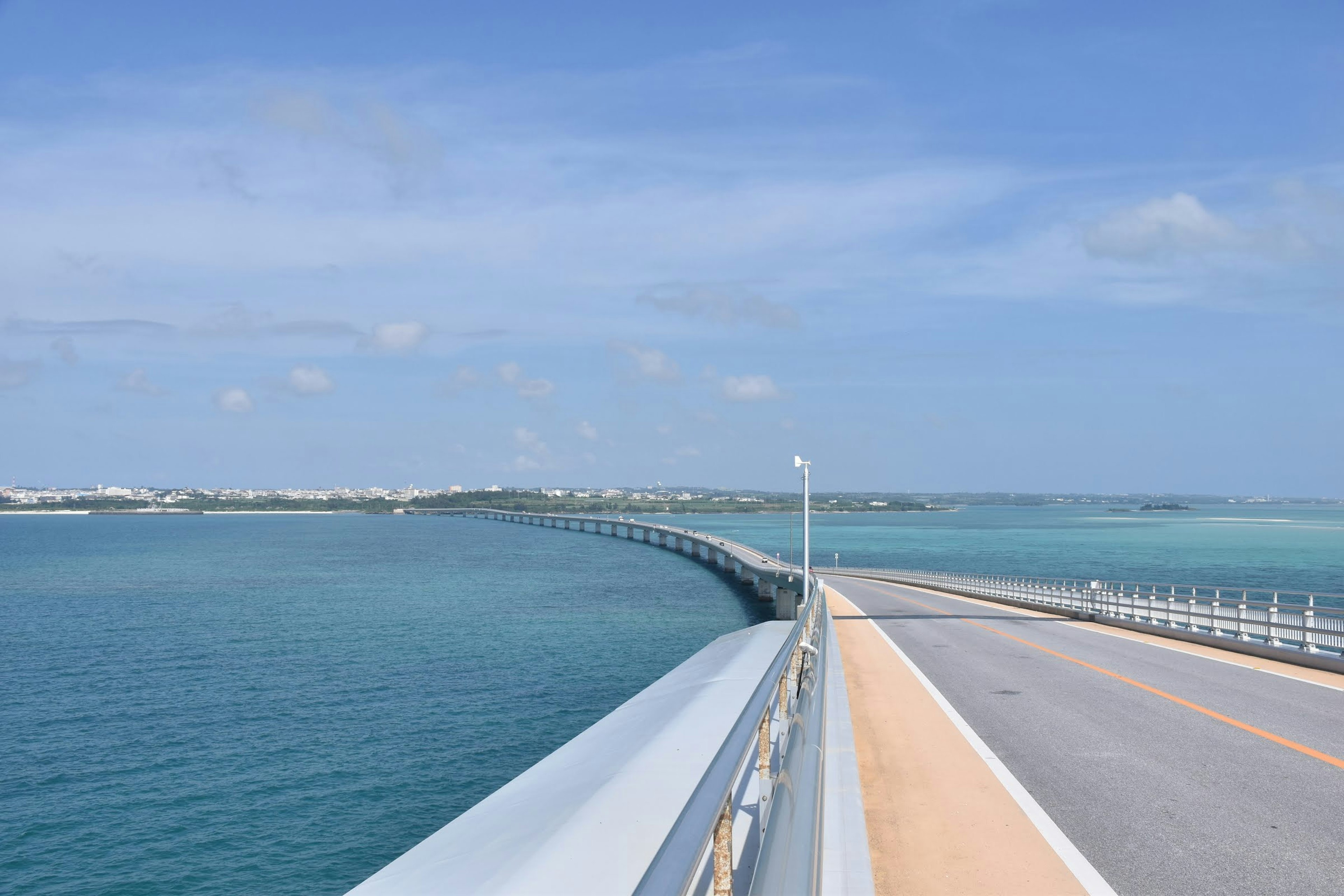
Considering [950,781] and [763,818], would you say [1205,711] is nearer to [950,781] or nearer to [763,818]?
[950,781]

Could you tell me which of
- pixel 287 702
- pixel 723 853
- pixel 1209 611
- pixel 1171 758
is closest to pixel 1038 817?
pixel 1171 758

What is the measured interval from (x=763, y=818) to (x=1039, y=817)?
288 cm

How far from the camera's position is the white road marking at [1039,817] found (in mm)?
6738

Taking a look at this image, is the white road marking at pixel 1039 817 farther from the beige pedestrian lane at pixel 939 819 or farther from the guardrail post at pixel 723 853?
the guardrail post at pixel 723 853

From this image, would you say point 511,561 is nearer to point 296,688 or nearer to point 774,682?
point 296,688

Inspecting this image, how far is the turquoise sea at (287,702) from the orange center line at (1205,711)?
48.8 ft

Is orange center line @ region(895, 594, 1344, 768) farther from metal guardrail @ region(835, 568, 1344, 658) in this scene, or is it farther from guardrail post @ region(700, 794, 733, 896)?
guardrail post @ region(700, 794, 733, 896)

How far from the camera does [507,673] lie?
40.3 metres

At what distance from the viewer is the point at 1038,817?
8336 mm

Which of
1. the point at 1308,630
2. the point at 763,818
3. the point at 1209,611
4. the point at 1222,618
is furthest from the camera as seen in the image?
the point at 1209,611

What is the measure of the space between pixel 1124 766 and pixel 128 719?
33.6 metres

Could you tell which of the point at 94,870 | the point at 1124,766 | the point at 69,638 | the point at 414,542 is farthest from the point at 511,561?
the point at 1124,766

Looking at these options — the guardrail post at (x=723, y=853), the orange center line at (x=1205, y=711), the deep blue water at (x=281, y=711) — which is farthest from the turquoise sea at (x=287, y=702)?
the guardrail post at (x=723, y=853)

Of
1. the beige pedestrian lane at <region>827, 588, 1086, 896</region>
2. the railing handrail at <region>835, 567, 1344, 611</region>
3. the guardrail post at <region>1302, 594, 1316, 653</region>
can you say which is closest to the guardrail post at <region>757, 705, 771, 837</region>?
the beige pedestrian lane at <region>827, 588, 1086, 896</region>
